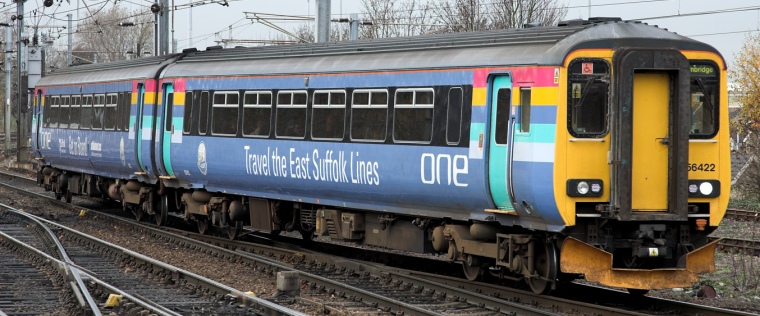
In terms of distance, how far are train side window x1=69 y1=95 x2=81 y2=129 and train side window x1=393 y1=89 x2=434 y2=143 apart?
12.8m

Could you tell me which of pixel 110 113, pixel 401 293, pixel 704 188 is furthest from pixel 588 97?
pixel 110 113

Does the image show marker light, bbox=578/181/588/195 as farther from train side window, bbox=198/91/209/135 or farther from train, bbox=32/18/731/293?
train side window, bbox=198/91/209/135

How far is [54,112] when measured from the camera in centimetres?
2647

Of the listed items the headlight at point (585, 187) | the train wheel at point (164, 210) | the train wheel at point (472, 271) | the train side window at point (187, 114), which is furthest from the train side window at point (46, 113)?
the headlight at point (585, 187)

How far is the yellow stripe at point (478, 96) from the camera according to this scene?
1221cm

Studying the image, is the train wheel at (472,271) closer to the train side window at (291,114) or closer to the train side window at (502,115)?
the train side window at (502,115)

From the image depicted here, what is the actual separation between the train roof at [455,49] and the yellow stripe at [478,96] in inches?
11.1

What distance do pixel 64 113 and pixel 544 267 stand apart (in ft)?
54.6

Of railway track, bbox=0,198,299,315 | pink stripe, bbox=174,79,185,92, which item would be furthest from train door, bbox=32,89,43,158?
railway track, bbox=0,198,299,315

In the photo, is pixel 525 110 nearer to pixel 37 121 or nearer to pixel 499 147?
pixel 499 147

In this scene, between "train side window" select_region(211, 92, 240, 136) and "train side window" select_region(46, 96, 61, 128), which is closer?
"train side window" select_region(211, 92, 240, 136)

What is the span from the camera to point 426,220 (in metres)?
13.6

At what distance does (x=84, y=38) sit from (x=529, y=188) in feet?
282

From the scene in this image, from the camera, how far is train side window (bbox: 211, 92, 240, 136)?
1762 cm
